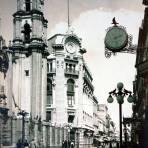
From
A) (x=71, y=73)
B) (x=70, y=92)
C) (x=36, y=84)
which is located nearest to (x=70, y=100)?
(x=70, y=92)

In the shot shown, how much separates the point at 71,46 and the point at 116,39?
132 ft

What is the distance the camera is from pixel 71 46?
5116cm

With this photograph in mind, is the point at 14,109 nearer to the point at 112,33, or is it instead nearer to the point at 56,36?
the point at 56,36

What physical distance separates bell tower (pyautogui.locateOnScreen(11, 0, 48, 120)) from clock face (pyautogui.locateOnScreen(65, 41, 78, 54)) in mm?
4963

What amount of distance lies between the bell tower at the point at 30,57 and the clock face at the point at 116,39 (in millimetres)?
32246

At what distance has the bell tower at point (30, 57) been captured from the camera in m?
43.6

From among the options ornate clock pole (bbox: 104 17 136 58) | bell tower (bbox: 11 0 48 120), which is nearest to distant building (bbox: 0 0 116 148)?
bell tower (bbox: 11 0 48 120)

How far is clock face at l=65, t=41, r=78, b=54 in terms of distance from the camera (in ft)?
167

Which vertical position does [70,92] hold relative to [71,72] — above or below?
below

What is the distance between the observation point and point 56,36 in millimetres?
51406

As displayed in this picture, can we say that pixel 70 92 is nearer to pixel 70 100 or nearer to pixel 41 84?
pixel 70 100

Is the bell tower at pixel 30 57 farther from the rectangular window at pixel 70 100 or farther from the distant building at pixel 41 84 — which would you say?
the rectangular window at pixel 70 100

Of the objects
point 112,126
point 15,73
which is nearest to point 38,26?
point 15,73

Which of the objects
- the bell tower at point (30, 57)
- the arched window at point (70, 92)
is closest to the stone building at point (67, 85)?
the arched window at point (70, 92)
